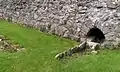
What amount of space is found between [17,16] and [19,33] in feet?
20.1

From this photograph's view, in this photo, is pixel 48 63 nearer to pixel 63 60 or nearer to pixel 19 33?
pixel 63 60

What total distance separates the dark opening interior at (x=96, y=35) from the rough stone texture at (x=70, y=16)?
1.73 feet

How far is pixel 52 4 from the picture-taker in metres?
33.9

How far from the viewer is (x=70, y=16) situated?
31938mm

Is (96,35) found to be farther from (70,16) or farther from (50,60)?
(50,60)

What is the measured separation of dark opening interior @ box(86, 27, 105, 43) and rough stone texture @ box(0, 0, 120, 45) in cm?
53

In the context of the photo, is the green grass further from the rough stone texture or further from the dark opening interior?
the rough stone texture

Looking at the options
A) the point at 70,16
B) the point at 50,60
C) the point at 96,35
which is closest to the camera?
the point at 50,60

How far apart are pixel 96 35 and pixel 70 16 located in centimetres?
312

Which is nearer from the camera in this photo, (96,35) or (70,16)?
(96,35)

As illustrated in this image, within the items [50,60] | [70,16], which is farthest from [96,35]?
[50,60]

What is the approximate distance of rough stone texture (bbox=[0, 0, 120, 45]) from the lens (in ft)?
93.2

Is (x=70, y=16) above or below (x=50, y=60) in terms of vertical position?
above

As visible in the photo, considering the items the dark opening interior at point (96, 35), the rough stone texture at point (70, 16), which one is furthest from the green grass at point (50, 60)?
the rough stone texture at point (70, 16)
